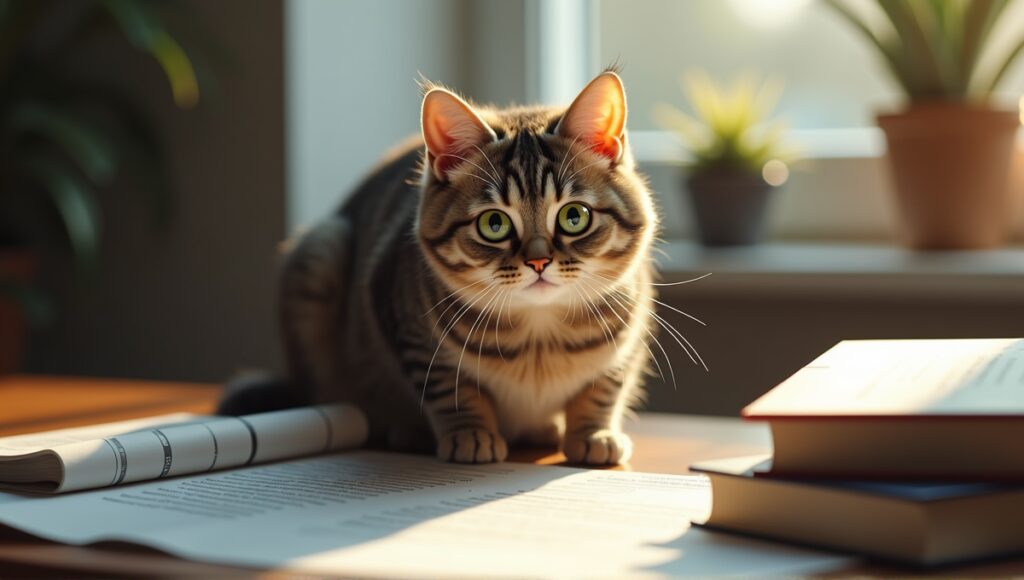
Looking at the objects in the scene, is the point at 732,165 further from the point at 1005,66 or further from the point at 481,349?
the point at 481,349

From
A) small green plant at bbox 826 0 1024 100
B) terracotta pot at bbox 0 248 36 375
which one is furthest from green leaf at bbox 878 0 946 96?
terracotta pot at bbox 0 248 36 375

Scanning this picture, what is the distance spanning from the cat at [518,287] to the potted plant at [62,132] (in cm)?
76

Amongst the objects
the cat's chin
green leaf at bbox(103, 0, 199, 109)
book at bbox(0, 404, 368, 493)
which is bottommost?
book at bbox(0, 404, 368, 493)

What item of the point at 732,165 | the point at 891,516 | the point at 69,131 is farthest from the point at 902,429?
the point at 69,131

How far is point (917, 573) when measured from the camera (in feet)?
2.16

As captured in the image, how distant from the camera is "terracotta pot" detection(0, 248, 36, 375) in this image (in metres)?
1.78

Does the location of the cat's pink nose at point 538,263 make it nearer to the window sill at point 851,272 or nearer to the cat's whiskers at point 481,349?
the cat's whiskers at point 481,349

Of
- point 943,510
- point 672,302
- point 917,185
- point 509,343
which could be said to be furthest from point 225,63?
point 943,510

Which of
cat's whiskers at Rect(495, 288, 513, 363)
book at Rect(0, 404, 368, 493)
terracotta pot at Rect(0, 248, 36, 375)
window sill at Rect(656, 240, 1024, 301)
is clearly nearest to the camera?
book at Rect(0, 404, 368, 493)

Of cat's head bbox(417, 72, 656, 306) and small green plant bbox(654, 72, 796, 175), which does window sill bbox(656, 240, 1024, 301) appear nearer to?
small green plant bbox(654, 72, 796, 175)

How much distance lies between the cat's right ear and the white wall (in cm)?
78

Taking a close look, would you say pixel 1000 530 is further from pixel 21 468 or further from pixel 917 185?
pixel 917 185

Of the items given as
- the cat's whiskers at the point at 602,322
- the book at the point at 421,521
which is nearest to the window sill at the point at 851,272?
the cat's whiskers at the point at 602,322

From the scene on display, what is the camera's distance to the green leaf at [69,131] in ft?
5.73
